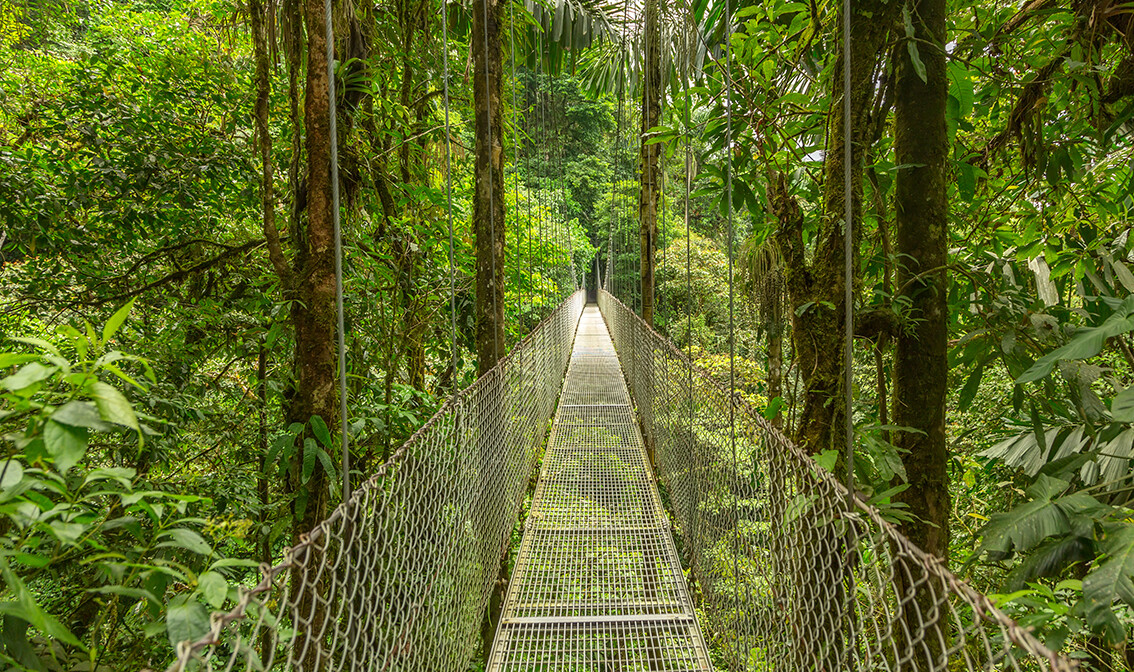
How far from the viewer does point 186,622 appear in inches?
20.2

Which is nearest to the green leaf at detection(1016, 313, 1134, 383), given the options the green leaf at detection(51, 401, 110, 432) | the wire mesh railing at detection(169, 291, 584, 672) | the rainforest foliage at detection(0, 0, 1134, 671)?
the rainforest foliage at detection(0, 0, 1134, 671)

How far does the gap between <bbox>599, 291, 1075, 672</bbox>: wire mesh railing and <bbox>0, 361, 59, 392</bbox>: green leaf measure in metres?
0.84

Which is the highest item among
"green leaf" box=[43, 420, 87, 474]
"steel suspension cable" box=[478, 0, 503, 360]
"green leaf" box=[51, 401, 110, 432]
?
"steel suspension cable" box=[478, 0, 503, 360]

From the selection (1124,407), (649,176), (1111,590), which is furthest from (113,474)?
(649,176)

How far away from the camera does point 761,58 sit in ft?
5.03

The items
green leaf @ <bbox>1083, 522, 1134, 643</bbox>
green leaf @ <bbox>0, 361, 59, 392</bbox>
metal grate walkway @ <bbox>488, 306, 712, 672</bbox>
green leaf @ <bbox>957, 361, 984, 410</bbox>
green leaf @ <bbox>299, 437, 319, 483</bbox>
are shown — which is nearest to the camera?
green leaf @ <bbox>0, 361, 59, 392</bbox>

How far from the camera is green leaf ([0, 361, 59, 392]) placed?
1.50 ft

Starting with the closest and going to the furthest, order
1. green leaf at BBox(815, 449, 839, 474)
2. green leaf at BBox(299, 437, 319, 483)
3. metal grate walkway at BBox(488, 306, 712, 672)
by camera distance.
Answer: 1. green leaf at BBox(815, 449, 839, 474)
2. green leaf at BBox(299, 437, 319, 483)
3. metal grate walkway at BBox(488, 306, 712, 672)

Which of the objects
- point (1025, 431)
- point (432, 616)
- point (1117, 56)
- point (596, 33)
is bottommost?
point (432, 616)

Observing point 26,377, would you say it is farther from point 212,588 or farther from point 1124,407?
point 1124,407

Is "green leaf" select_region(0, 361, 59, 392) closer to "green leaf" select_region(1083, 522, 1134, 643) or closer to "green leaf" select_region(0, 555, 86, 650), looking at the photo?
"green leaf" select_region(0, 555, 86, 650)

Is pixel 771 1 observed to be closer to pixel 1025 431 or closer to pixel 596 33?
pixel 1025 431

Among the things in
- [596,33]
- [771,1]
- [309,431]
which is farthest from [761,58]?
[596,33]

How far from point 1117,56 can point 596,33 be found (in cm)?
470
